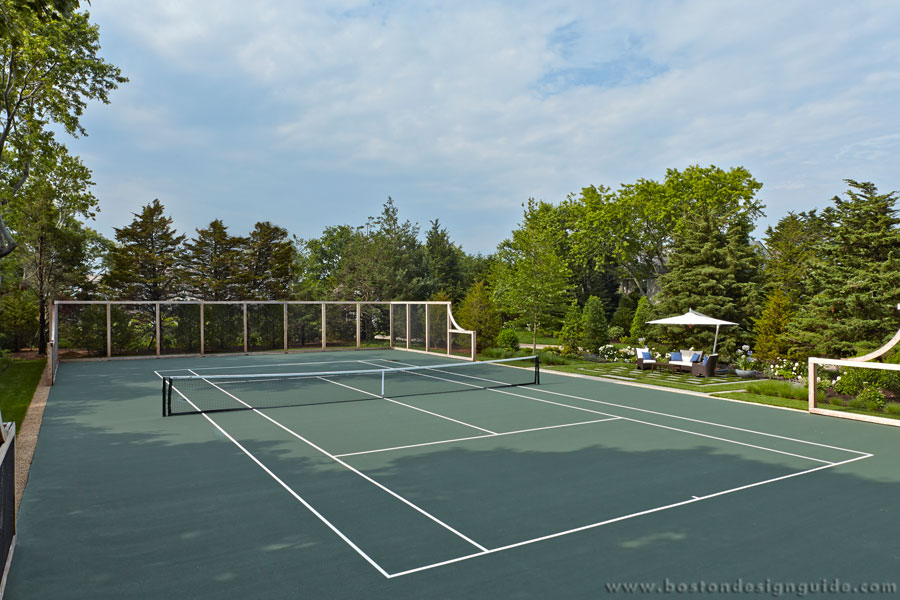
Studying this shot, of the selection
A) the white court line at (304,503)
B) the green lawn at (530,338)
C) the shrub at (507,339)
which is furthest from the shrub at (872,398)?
the green lawn at (530,338)

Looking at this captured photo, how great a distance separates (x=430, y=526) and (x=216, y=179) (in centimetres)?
5392

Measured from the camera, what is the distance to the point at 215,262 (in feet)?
122

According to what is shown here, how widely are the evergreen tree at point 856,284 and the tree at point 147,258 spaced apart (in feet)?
108

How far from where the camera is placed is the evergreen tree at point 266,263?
127ft

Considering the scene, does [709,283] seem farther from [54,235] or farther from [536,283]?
[54,235]

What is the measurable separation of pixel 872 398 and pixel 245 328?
83.4 feet

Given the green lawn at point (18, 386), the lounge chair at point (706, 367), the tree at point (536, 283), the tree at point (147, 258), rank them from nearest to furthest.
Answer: the green lawn at point (18, 386), the lounge chair at point (706, 367), the tree at point (536, 283), the tree at point (147, 258)

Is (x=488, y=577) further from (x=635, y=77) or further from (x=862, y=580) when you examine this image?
(x=635, y=77)

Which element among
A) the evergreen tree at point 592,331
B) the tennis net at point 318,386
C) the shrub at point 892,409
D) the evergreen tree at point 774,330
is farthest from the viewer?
the evergreen tree at point 592,331

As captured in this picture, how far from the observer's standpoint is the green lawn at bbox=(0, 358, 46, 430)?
1283 centimetres

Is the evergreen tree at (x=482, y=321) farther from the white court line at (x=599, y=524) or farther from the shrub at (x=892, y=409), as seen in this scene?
the white court line at (x=599, y=524)

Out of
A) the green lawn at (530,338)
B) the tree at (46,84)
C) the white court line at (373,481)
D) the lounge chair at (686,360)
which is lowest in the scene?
the green lawn at (530,338)

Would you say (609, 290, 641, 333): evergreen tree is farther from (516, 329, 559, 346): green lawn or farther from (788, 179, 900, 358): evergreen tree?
(788, 179, 900, 358): evergreen tree

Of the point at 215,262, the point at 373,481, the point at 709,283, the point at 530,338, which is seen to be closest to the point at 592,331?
the point at 709,283
